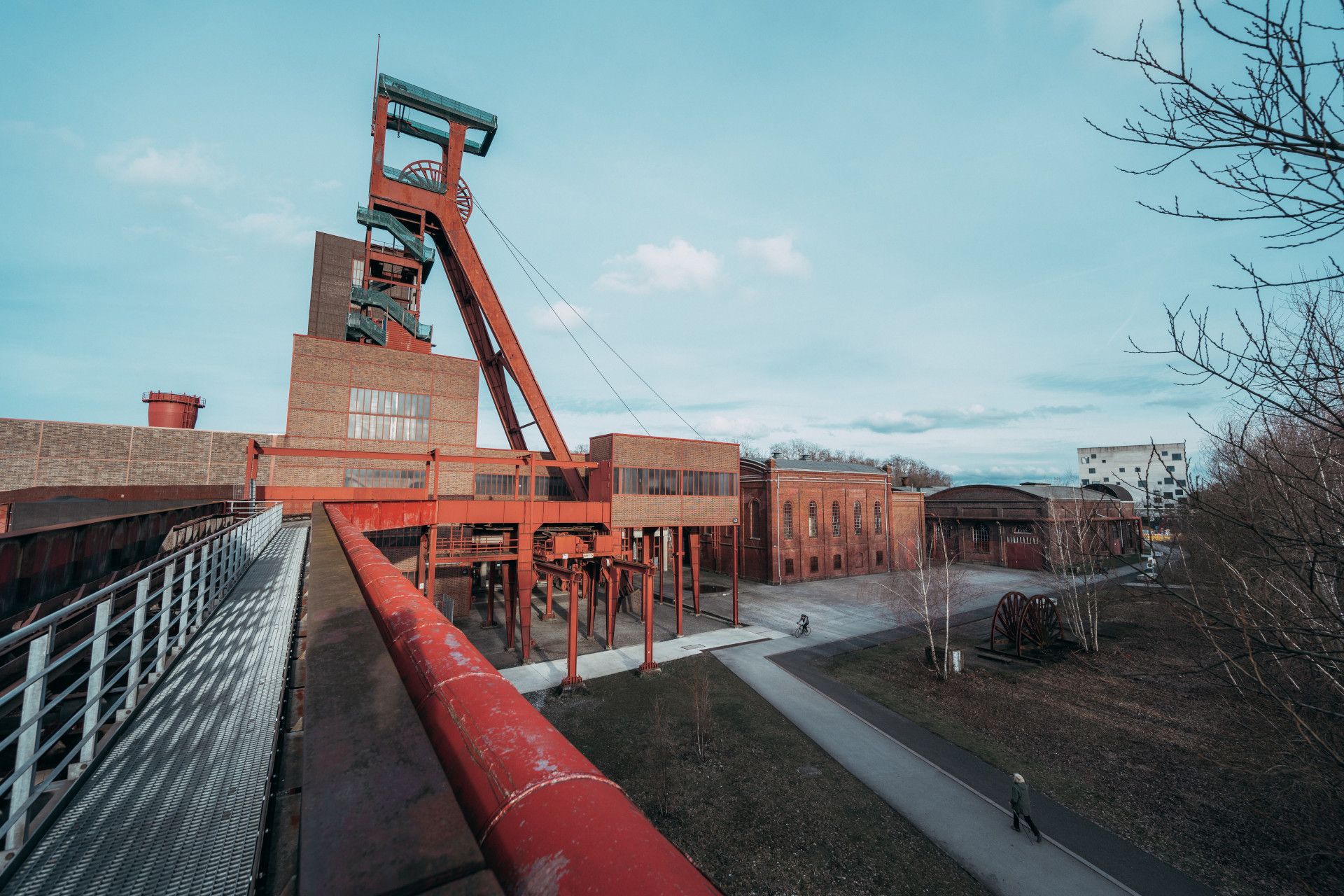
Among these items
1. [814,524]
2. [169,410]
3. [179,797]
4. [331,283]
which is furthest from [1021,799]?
[331,283]

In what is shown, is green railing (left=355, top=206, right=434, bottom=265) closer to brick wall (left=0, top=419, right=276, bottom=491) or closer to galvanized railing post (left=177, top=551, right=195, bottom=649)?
brick wall (left=0, top=419, right=276, bottom=491)

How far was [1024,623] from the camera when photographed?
1944 centimetres

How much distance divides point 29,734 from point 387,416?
89.2 feet

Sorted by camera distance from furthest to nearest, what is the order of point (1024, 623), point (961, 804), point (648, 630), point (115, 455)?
1. point (115, 455)
2. point (1024, 623)
3. point (648, 630)
4. point (961, 804)

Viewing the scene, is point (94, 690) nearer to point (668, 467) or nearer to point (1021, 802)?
point (1021, 802)

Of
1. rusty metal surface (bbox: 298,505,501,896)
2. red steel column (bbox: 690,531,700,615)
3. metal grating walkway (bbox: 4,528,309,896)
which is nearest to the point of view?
rusty metal surface (bbox: 298,505,501,896)

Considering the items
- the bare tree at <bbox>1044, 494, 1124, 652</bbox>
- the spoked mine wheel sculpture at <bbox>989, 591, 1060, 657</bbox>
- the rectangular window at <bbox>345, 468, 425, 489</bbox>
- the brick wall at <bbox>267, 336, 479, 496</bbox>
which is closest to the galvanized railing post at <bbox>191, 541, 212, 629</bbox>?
the bare tree at <bbox>1044, 494, 1124, 652</bbox>

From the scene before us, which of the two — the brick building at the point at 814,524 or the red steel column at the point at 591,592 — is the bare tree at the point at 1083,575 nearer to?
the brick building at the point at 814,524

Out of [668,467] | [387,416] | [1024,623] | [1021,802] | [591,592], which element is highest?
[387,416]

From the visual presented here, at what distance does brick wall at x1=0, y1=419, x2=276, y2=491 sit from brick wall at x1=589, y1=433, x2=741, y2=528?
56.4ft

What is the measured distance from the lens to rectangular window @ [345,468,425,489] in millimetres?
25375

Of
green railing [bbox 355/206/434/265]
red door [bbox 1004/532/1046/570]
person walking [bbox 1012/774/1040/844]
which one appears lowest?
person walking [bbox 1012/774/1040/844]

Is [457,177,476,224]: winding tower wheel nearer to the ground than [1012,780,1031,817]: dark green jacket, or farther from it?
farther from it

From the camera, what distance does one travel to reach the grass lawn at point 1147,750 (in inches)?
339
